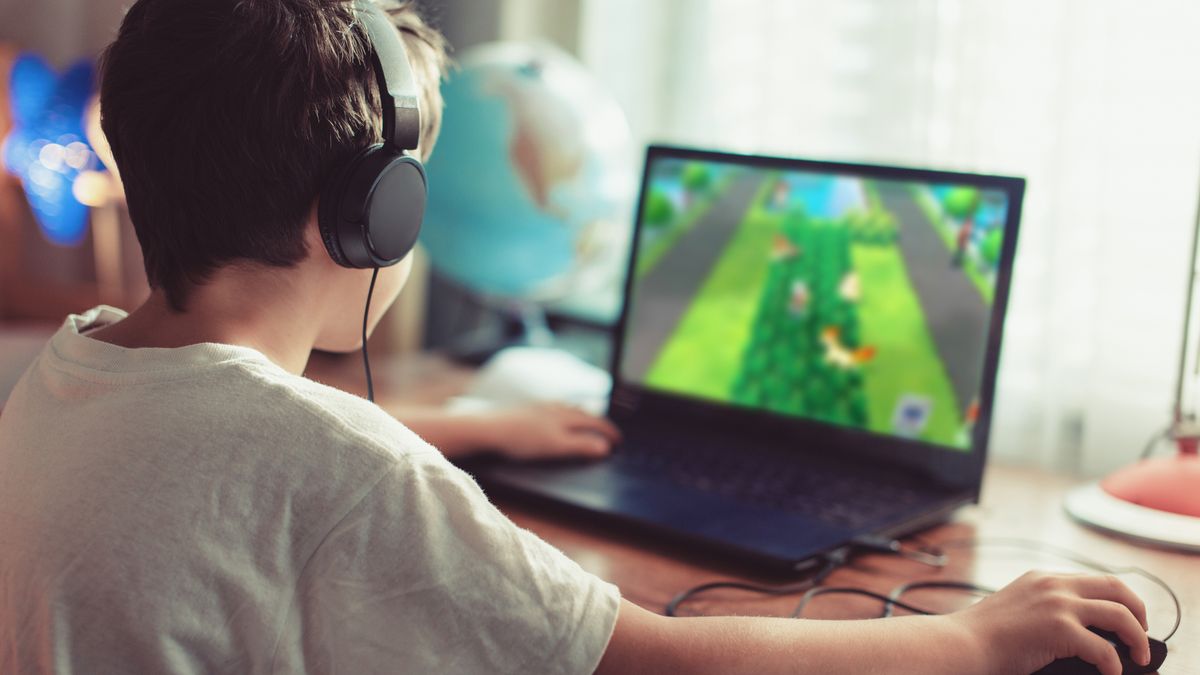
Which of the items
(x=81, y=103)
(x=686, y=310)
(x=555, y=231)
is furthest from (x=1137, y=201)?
(x=81, y=103)

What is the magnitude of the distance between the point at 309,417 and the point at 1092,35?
0.97 metres

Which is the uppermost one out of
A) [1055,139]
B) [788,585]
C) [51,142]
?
[1055,139]

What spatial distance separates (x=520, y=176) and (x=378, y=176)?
28.2 inches

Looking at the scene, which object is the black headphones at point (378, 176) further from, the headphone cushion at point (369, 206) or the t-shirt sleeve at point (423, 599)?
the t-shirt sleeve at point (423, 599)

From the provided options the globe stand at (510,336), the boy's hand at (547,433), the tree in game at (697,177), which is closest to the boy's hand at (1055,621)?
the boy's hand at (547,433)

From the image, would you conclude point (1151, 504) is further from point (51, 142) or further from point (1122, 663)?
point (51, 142)

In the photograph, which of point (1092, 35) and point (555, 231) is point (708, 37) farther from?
point (1092, 35)

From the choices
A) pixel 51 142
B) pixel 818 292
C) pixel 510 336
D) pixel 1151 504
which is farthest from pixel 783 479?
pixel 51 142

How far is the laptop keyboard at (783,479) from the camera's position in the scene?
97 cm

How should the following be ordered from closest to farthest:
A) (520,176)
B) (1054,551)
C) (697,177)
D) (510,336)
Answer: (1054,551) < (697,177) < (520,176) < (510,336)

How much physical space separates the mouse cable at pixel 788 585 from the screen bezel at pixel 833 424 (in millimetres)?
196

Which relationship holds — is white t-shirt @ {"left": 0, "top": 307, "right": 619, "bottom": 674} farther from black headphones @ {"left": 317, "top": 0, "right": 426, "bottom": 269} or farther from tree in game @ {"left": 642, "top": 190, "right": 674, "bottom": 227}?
tree in game @ {"left": 642, "top": 190, "right": 674, "bottom": 227}

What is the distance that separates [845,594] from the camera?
0.83 metres

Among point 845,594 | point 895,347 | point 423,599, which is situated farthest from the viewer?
point 895,347
